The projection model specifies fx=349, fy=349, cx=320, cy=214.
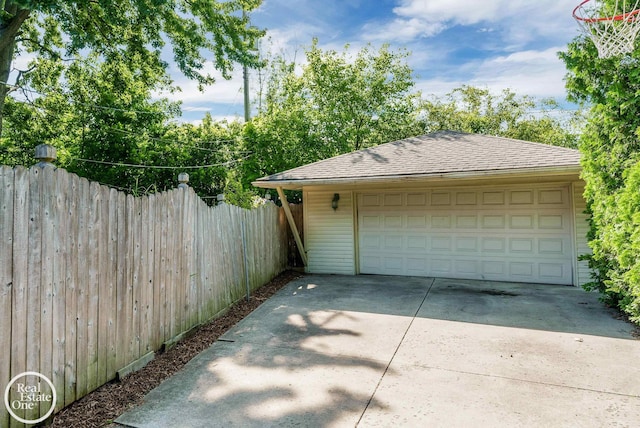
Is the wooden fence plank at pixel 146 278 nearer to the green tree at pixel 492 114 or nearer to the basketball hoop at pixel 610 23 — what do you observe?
the basketball hoop at pixel 610 23

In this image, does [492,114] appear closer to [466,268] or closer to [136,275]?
[466,268]

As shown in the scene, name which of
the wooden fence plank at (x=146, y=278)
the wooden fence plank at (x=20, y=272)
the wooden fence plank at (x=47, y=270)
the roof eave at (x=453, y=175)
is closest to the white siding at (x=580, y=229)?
the roof eave at (x=453, y=175)

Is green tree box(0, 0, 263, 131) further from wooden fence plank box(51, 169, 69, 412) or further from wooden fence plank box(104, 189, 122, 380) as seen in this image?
wooden fence plank box(51, 169, 69, 412)

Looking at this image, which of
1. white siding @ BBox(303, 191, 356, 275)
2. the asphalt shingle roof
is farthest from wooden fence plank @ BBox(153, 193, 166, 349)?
white siding @ BBox(303, 191, 356, 275)

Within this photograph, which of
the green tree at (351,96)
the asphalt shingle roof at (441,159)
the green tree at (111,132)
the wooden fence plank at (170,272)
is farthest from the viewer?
the green tree at (351,96)

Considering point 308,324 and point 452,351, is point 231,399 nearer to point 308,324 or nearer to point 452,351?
point 308,324

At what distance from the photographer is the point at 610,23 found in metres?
4.32

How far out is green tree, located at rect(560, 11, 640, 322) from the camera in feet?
13.6

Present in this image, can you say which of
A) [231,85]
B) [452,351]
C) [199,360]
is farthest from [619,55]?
[231,85]

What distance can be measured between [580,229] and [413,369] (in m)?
5.09

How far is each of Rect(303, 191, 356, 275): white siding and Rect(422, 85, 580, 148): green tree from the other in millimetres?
12901

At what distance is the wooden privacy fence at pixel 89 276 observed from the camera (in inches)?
94.7

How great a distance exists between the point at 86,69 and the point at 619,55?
43.0 ft

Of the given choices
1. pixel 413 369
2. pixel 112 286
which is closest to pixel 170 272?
pixel 112 286
